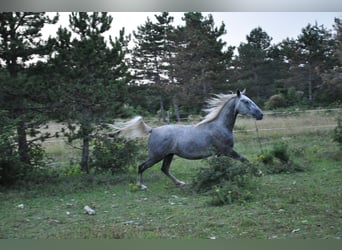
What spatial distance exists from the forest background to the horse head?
4.9 inches

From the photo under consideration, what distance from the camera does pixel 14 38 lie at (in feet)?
16.5

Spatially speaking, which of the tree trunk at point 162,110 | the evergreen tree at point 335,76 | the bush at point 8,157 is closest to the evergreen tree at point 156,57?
the tree trunk at point 162,110

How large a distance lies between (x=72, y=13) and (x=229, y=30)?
180 centimetres

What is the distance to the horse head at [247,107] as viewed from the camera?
188 inches

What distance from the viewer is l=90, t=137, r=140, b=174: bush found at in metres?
5.29

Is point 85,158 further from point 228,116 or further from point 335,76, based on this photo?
point 335,76

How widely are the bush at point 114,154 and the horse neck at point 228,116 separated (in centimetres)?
111

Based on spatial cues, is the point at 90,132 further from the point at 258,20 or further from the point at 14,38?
the point at 258,20

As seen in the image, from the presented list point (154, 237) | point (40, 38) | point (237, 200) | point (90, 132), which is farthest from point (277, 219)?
point (40, 38)

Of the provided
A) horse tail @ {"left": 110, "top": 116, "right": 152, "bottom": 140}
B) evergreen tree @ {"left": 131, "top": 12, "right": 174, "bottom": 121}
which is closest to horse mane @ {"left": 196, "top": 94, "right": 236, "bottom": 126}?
evergreen tree @ {"left": 131, "top": 12, "right": 174, "bottom": 121}

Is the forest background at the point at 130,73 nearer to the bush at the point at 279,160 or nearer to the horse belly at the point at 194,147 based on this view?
the horse belly at the point at 194,147

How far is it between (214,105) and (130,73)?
113 centimetres

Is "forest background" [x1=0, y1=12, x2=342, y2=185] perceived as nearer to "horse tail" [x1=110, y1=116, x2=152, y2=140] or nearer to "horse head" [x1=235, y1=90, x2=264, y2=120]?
"horse head" [x1=235, y1=90, x2=264, y2=120]

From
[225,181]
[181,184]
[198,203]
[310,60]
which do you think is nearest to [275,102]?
[310,60]
